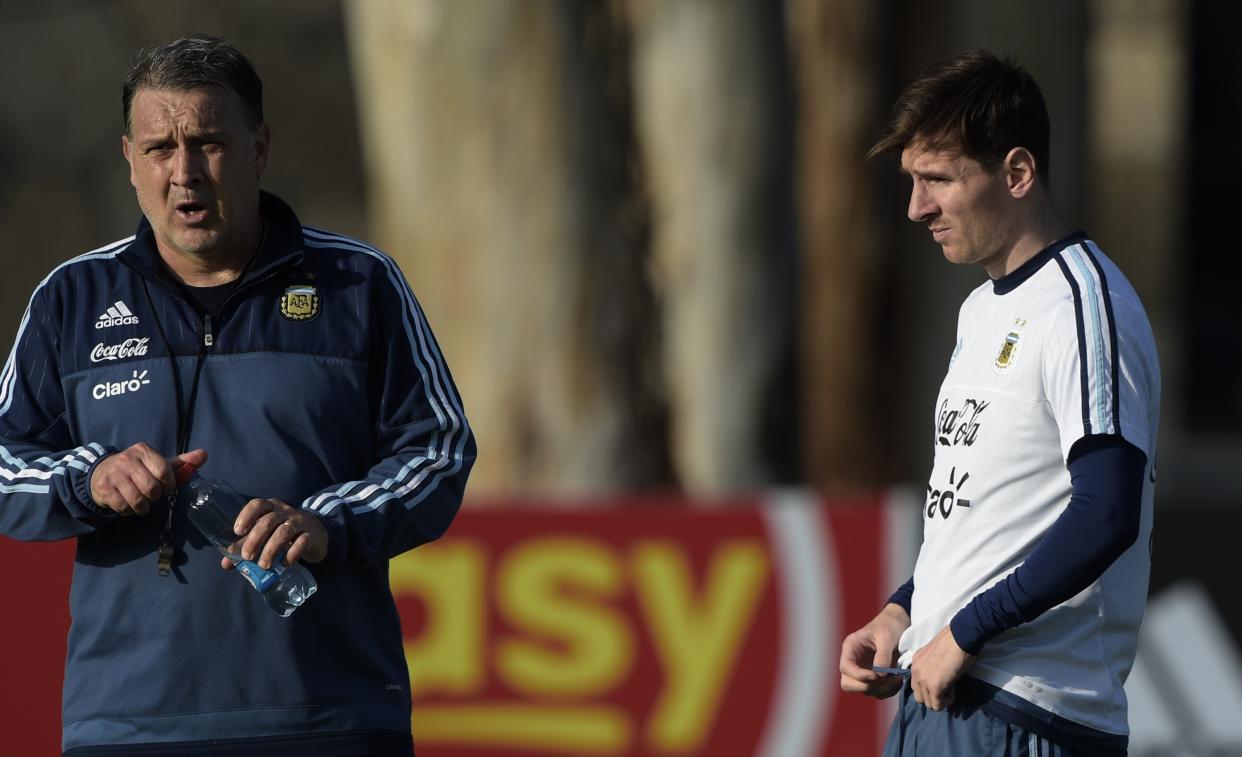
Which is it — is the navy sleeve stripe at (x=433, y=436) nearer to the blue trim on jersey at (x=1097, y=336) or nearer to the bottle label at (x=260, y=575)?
the bottle label at (x=260, y=575)

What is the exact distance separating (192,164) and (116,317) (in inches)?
12.2

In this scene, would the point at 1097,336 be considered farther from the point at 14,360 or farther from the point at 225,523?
the point at 14,360

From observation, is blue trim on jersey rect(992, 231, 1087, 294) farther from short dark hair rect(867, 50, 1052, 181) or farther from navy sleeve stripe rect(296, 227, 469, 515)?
navy sleeve stripe rect(296, 227, 469, 515)

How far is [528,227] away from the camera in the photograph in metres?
8.46

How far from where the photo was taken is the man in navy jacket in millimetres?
3068

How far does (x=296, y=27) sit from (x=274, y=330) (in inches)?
483

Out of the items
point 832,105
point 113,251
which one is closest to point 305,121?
point 832,105

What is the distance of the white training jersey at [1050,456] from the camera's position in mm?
2893

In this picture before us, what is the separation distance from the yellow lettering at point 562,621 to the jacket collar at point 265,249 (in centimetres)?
372

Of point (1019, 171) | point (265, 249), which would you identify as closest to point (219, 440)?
point (265, 249)

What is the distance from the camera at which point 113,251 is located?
328 centimetres

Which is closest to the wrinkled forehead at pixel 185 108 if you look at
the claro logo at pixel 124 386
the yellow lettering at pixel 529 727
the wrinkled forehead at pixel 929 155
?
the claro logo at pixel 124 386

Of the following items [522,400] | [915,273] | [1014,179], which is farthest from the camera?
[915,273]

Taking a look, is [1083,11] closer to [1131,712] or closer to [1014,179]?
[1131,712]
